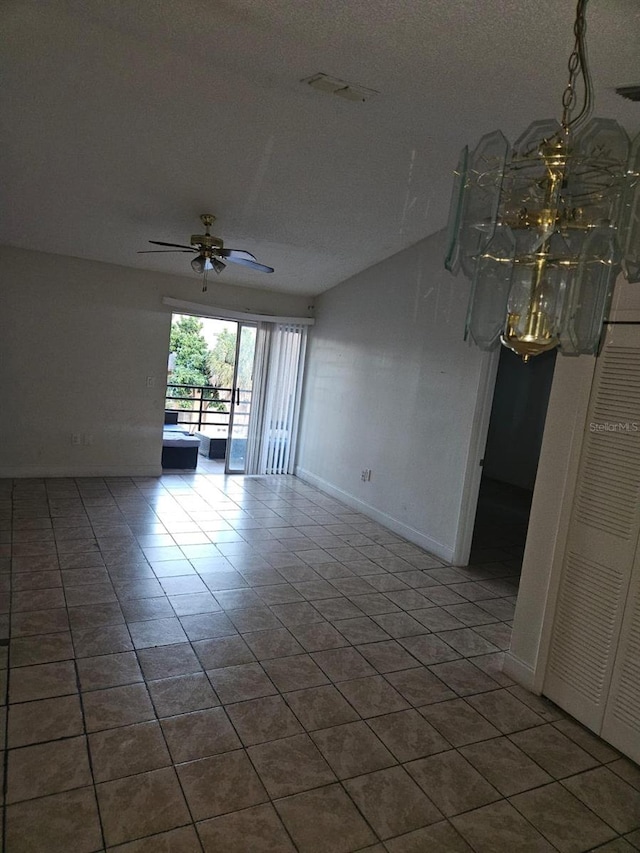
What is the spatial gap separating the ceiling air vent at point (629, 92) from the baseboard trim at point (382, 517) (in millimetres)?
3321

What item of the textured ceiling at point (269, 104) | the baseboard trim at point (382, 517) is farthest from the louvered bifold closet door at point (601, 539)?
the baseboard trim at point (382, 517)

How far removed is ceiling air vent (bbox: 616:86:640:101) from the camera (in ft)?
7.41

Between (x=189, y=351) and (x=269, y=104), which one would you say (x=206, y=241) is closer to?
(x=269, y=104)

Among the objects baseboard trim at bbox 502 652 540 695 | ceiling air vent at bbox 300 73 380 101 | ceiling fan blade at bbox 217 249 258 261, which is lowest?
baseboard trim at bbox 502 652 540 695

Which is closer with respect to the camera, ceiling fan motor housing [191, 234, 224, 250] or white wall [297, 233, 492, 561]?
ceiling fan motor housing [191, 234, 224, 250]

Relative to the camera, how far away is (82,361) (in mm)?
5988

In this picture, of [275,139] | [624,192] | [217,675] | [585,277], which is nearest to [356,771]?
[217,675]

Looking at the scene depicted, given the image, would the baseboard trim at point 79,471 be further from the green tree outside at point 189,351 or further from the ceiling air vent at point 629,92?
the ceiling air vent at point 629,92

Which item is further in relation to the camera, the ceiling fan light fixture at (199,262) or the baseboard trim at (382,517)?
the baseboard trim at (382,517)

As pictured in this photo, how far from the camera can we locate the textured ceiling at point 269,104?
2111 millimetres

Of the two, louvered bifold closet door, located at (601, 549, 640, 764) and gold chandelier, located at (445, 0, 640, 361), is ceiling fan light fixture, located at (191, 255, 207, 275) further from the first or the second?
louvered bifold closet door, located at (601, 549, 640, 764)

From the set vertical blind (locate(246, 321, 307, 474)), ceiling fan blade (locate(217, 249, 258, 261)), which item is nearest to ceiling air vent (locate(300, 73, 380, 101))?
ceiling fan blade (locate(217, 249, 258, 261))

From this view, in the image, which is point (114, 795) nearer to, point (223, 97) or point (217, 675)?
point (217, 675)

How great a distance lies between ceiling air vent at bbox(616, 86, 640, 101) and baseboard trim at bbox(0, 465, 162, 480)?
5.70 meters
